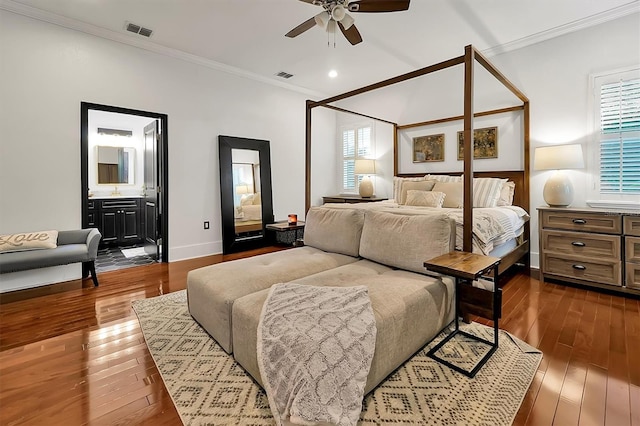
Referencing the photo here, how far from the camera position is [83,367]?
1.86 meters

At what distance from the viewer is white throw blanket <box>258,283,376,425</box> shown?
1255 mm

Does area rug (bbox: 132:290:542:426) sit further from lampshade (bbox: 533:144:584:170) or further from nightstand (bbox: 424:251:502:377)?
lampshade (bbox: 533:144:584:170)

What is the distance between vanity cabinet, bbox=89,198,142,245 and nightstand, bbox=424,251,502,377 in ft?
17.8

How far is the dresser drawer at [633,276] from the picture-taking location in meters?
2.83

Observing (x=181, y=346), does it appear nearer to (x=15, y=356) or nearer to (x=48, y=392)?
(x=48, y=392)

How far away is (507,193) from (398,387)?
10.7 ft

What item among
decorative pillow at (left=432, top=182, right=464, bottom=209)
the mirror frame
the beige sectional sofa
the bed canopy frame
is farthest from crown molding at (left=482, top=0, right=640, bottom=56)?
the mirror frame

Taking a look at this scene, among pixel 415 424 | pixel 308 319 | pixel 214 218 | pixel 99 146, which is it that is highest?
pixel 99 146

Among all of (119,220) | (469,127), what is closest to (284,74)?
(469,127)

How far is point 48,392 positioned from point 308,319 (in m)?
1.50

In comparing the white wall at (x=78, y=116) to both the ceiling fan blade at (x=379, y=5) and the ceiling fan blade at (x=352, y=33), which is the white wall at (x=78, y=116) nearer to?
the ceiling fan blade at (x=352, y=33)

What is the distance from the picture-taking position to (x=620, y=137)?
327 cm

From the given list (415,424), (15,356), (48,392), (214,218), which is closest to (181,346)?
(48,392)

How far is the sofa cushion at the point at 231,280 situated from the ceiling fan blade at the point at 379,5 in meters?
2.16
